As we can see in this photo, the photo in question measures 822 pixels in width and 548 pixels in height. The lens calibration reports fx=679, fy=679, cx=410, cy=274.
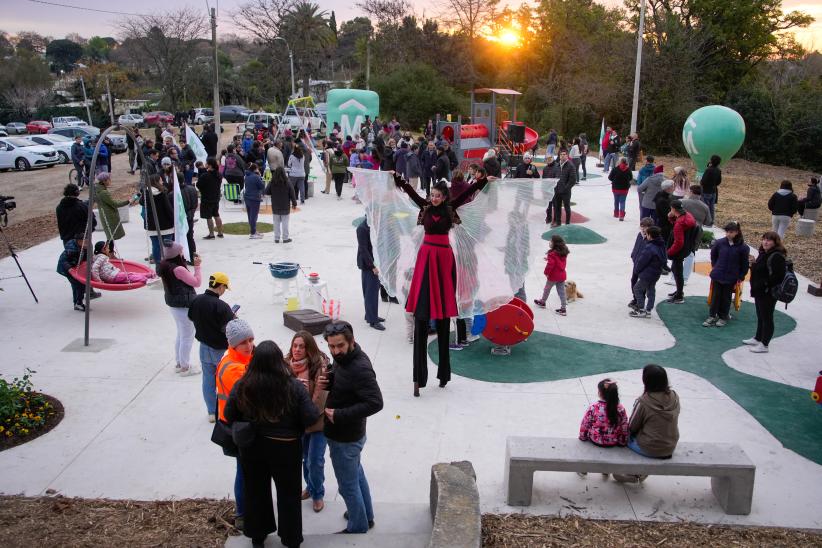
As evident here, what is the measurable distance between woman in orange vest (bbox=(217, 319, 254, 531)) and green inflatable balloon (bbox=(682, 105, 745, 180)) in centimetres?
1733

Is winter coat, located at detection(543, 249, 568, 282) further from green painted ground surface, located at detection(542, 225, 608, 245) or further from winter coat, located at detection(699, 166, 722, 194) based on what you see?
winter coat, located at detection(699, 166, 722, 194)

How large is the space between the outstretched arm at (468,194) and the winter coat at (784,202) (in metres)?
9.00

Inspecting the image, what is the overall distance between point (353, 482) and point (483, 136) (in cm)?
2359

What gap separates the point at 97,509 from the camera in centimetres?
504

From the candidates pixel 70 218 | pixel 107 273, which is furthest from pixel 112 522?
pixel 70 218

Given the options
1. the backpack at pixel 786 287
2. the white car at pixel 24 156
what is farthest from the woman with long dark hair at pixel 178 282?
the white car at pixel 24 156

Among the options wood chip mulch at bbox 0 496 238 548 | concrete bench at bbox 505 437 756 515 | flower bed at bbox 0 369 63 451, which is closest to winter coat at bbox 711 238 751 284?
concrete bench at bbox 505 437 756 515

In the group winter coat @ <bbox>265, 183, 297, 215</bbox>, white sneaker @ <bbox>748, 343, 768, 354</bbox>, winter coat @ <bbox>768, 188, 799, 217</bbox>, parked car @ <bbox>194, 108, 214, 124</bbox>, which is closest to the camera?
white sneaker @ <bbox>748, 343, 768, 354</bbox>

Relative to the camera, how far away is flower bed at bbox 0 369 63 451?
6.05 metres

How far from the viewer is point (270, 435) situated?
157 inches

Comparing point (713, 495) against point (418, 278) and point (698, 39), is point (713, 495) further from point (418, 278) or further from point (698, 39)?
point (698, 39)

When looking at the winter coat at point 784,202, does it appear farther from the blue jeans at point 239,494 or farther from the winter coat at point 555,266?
the blue jeans at point 239,494

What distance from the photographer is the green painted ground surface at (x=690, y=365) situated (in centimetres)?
659

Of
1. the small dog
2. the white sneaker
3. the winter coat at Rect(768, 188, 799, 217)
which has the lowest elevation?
the white sneaker
